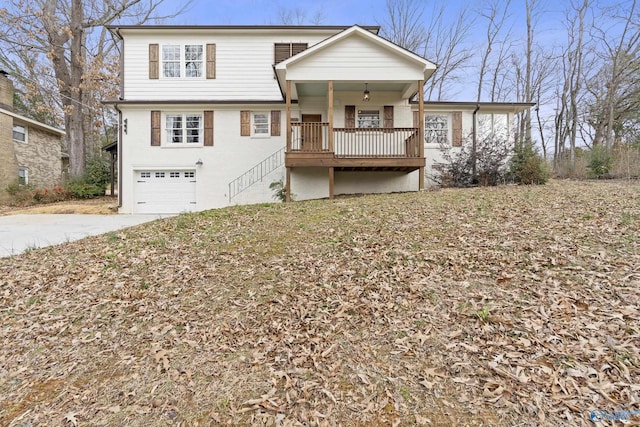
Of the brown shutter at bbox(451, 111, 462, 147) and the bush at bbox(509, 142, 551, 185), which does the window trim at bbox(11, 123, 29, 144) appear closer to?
the brown shutter at bbox(451, 111, 462, 147)

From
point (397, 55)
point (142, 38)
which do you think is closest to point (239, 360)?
point (397, 55)

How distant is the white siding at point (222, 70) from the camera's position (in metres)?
13.1

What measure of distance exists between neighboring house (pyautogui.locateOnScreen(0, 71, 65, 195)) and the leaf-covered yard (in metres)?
15.6

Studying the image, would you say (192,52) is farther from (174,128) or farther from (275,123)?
(275,123)

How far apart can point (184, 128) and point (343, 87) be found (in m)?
6.31

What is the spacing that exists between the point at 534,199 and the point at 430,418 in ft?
22.9

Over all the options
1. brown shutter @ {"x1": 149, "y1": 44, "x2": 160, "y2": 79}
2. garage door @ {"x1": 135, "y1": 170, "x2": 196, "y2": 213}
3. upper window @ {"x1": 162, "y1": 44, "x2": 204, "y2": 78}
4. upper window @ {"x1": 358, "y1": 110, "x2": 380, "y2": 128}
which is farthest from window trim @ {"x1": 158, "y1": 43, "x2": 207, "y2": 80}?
upper window @ {"x1": 358, "y1": 110, "x2": 380, "y2": 128}

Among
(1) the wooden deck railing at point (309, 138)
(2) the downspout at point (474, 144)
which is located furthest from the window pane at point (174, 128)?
(2) the downspout at point (474, 144)

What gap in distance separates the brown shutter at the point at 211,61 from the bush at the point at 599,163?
1551 cm

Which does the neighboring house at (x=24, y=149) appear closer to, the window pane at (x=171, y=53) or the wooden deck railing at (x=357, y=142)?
the window pane at (x=171, y=53)

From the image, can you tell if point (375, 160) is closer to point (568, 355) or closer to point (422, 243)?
point (422, 243)

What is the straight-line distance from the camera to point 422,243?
4.78 m

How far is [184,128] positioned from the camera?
12.5 meters

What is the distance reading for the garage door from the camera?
12.5m
